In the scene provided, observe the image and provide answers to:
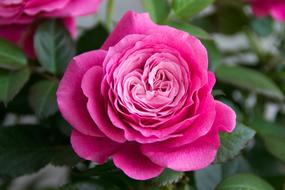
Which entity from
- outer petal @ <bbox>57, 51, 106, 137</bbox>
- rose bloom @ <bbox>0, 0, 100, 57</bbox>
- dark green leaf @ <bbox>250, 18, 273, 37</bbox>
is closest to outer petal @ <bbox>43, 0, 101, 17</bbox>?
rose bloom @ <bbox>0, 0, 100, 57</bbox>

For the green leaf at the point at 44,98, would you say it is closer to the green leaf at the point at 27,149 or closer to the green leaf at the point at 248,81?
the green leaf at the point at 27,149

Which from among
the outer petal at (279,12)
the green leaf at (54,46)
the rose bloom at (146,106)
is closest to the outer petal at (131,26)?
the rose bloom at (146,106)

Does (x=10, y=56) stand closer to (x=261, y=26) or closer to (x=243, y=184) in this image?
(x=243, y=184)

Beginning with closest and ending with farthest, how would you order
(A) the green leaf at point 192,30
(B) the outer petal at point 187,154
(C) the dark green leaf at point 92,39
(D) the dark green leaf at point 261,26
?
(B) the outer petal at point 187,154 → (A) the green leaf at point 192,30 → (C) the dark green leaf at point 92,39 → (D) the dark green leaf at point 261,26

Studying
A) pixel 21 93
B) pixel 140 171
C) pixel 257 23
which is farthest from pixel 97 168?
pixel 257 23

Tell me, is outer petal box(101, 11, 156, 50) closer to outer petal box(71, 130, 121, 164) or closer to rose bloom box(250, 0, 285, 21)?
outer petal box(71, 130, 121, 164)

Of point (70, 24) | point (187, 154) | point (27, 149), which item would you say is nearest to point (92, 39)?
point (70, 24)
